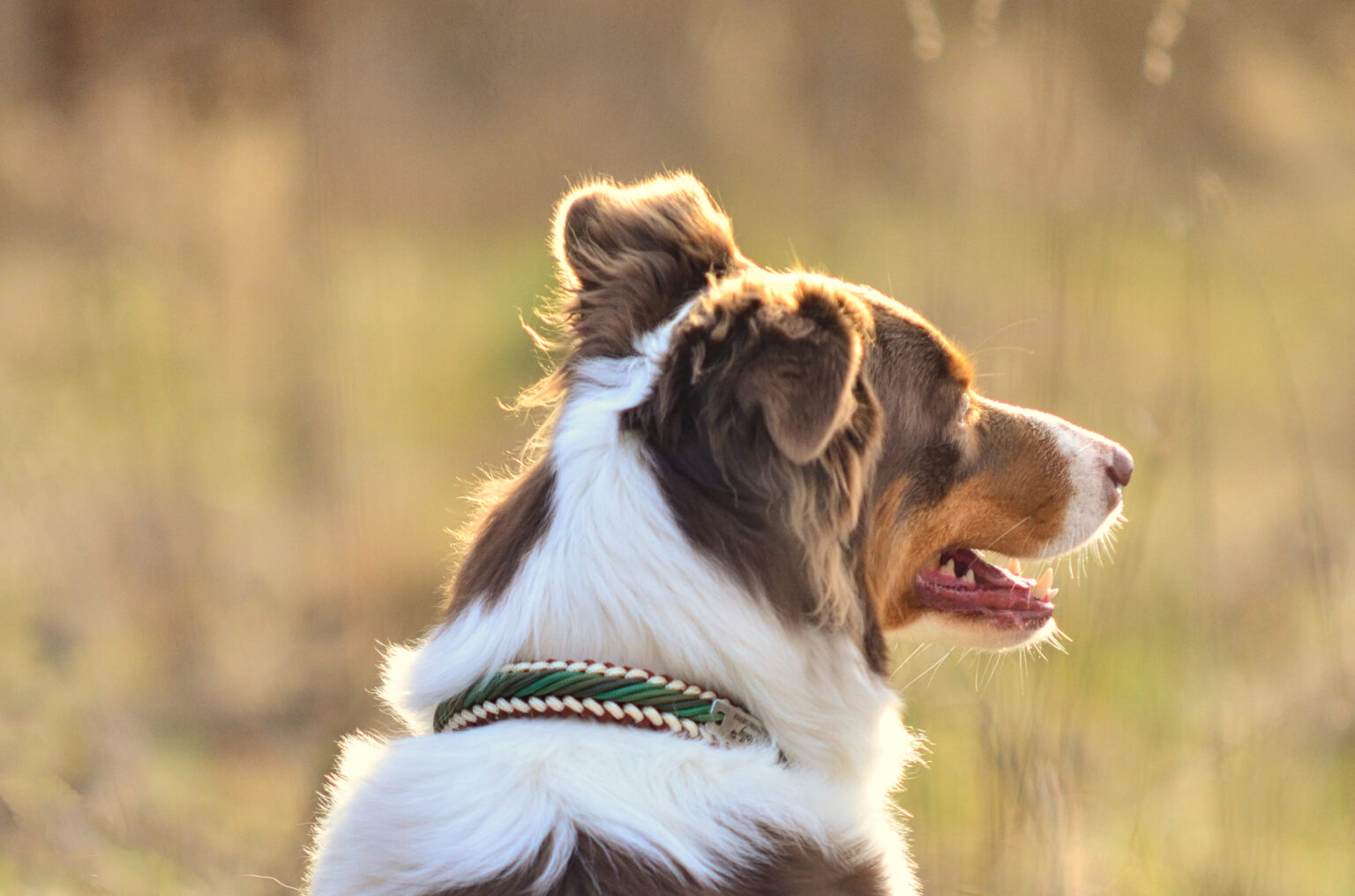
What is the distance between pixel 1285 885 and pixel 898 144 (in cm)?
313

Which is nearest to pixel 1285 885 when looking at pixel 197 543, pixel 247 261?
pixel 197 543

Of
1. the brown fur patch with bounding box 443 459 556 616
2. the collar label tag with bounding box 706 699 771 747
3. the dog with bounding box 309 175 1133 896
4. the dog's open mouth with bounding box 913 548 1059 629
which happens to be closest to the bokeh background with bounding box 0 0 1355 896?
the dog's open mouth with bounding box 913 548 1059 629

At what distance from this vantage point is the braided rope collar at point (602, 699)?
1.86 m

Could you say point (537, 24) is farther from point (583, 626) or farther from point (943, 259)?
point (583, 626)

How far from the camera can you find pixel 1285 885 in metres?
3.57

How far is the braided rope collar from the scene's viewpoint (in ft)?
6.09

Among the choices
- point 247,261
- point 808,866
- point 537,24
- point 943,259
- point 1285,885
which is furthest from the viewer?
point 537,24

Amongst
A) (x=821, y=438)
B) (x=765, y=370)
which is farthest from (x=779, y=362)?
(x=821, y=438)

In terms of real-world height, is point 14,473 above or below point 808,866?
below

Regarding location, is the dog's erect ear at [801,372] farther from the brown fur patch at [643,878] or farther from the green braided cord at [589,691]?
the brown fur patch at [643,878]

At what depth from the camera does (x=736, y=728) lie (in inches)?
77.5

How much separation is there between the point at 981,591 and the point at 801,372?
100 cm

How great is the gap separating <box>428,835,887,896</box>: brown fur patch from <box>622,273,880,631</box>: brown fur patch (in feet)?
1.35

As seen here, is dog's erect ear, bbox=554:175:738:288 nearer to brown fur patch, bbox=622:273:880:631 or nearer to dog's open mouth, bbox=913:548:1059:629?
brown fur patch, bbox=622:273:880:631
